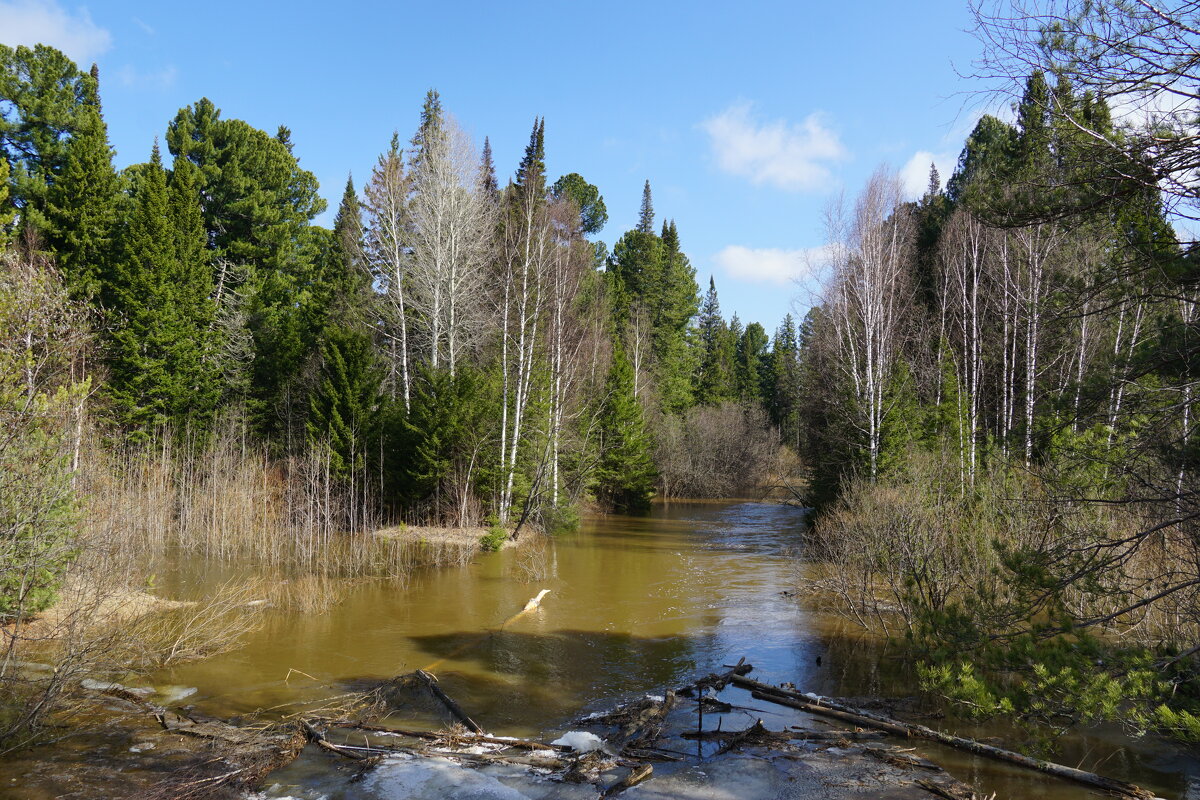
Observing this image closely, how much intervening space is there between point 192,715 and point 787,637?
8421 millimetres

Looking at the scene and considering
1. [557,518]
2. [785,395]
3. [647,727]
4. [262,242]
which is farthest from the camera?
[785,395]

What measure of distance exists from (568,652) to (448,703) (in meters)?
3.09

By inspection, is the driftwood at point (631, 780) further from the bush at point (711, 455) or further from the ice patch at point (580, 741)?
the bush at point (711, 455)

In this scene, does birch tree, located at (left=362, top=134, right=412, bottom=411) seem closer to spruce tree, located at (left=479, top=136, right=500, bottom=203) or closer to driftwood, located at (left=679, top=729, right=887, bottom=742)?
spruce tree, located at (left=479, top=136, right=500, bottom=203)

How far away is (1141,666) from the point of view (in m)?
4.86

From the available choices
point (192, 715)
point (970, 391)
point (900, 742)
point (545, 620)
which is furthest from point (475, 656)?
point (970, 391)

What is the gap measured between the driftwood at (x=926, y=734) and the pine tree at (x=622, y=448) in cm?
2084

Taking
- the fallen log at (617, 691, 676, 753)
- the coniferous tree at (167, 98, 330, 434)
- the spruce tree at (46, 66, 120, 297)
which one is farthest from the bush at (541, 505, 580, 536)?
the spruce tree at (46, 66, 120, 297)

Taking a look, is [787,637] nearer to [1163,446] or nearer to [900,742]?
[900,742]

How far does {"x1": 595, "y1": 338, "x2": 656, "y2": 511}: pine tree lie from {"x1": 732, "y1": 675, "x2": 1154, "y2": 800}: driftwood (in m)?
20.8

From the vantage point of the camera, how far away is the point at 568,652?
35.8 ft

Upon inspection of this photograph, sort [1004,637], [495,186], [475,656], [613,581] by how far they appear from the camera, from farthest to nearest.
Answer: [495,186], [613,581], [475,656], [1004,637]

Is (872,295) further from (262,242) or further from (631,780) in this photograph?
(262,242)

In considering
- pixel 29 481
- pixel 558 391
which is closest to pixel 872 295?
pixel 558 391
